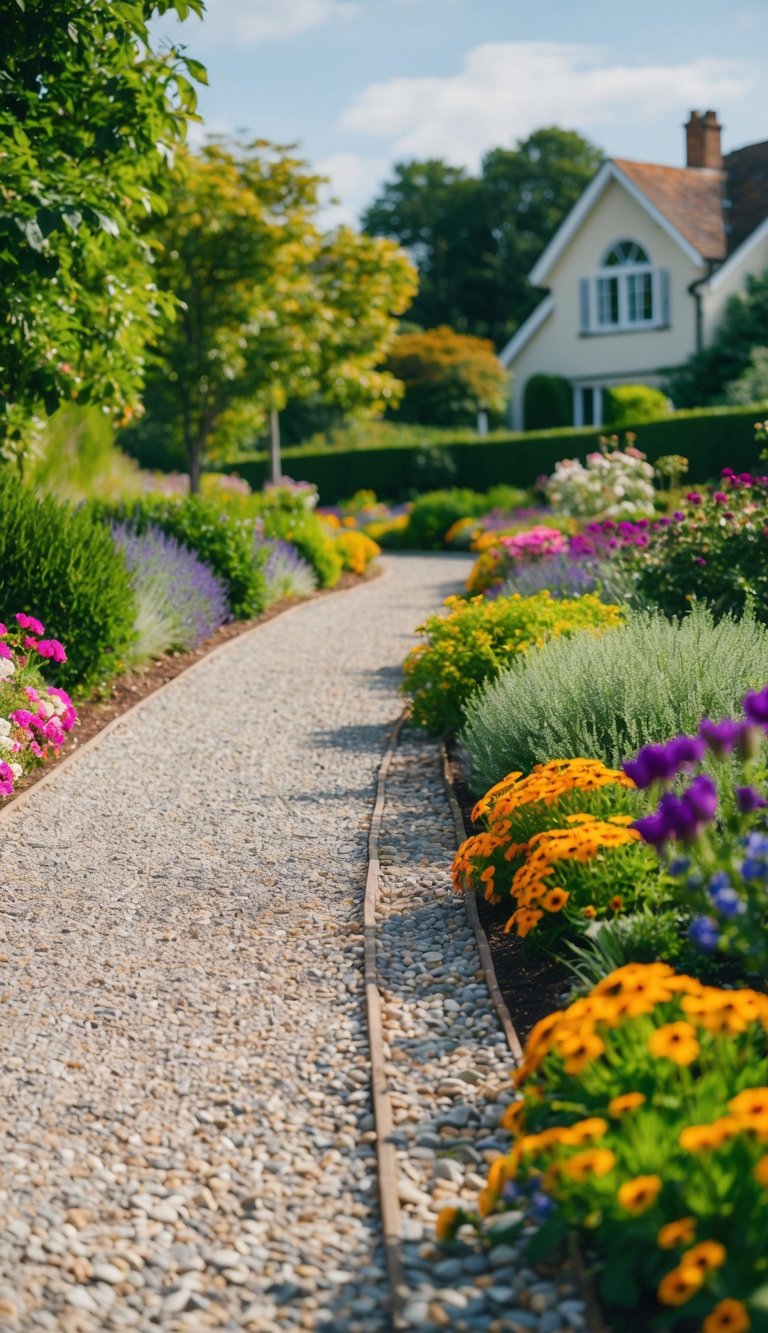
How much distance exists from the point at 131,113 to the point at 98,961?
481cm

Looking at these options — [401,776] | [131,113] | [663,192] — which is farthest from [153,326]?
[663,192]

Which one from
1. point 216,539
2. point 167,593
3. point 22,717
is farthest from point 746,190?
point 22,717

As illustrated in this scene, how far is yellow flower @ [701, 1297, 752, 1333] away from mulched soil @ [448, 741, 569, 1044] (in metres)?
1.41

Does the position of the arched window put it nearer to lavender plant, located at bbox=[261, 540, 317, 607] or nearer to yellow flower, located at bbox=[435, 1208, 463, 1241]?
lavender plant, located at bbox=[261, 540, 317, 607]

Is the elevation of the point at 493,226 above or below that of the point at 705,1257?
above

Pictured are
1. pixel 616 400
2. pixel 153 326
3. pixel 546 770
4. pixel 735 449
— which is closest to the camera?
pixel 546 770

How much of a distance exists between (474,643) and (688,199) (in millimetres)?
22925

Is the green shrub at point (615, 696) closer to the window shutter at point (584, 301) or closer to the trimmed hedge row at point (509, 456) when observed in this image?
the trimmed hedge row at point (509, 456)

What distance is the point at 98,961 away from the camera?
13.9 feet

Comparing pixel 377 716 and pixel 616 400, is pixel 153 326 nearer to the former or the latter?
pixel 377 716

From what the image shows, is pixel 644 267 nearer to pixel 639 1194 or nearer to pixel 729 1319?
pixel 639 1194

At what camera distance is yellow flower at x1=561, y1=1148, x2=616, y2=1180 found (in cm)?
232

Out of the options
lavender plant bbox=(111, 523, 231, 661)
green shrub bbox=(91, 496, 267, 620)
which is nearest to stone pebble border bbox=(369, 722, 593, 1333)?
lavender plant bbox=(111, 523, 231, 661)

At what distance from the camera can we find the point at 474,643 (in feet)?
23.7
